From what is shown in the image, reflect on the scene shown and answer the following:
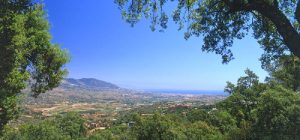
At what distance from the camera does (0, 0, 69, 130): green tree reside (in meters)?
15.7

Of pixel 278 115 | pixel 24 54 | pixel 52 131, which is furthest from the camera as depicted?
pixel 52 131

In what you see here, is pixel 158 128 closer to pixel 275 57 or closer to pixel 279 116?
pixel 279 116

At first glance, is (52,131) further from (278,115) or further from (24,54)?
(24,54)

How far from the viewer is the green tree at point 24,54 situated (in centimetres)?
1572

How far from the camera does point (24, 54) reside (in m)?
17.3

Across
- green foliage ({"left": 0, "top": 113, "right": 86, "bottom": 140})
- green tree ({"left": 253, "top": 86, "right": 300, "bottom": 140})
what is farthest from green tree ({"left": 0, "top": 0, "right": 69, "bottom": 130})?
green foliage ({"left": 0, "top": 113, "right": 86, "bottom": 140})

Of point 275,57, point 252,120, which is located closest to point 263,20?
point 275,57

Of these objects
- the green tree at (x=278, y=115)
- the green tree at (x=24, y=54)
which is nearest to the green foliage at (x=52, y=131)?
the green tree at (x=278, y=115)

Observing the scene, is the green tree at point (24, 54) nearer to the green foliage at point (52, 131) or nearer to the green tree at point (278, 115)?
the green tree at point (278, 115)

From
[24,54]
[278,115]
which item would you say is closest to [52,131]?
[278,115]

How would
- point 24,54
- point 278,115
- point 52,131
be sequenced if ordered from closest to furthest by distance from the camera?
point 24,54 < point 278,115 < point 52,131

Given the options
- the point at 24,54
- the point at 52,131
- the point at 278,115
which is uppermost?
the point at 24,54

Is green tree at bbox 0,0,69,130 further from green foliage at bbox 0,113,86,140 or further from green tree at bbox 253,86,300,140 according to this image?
green foliage at bbox 0,113,86,140

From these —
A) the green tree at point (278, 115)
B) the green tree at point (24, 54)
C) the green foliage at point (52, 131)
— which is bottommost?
the green foliage at point (52, 131)
